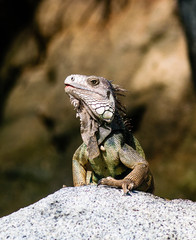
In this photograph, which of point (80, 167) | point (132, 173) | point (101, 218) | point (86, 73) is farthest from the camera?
point (86, 73)

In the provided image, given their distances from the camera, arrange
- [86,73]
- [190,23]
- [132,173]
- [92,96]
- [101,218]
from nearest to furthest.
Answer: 1. [101,218]
2. [132,173]
3. [92,96]
4. [190,23]
5. [86,73]

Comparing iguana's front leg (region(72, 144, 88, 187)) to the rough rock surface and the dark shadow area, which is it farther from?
the dark shadow area

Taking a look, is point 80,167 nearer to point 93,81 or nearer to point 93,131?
point 93,131

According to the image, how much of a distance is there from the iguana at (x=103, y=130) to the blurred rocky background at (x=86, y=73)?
4.91m

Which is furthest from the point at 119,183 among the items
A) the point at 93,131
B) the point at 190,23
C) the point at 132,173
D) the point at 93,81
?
the point at 190,23

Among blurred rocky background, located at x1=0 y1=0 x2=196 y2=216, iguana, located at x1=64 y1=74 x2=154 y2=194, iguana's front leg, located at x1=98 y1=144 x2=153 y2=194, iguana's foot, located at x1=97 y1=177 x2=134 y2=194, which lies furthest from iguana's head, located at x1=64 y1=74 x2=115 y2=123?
blurred rocky background, located at x1=0 y1=0 x2=196 y2=216

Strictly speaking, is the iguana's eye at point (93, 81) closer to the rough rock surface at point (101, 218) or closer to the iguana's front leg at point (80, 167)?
the iguana's front leg at point (80, 167)

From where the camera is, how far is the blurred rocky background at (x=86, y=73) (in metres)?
9.70

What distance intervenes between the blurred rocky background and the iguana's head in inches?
203

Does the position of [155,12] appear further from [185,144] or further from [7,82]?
[7,82]

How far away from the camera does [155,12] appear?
32.5 ft

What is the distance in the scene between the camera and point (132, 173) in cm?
438

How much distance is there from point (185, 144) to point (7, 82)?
4461 mm

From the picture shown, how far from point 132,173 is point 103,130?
566 mm
